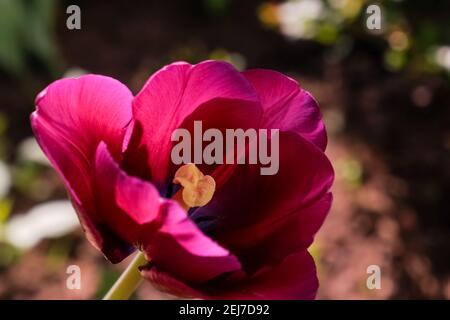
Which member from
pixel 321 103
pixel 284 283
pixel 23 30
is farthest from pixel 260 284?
pixel 23 30

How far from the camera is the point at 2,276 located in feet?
5.35

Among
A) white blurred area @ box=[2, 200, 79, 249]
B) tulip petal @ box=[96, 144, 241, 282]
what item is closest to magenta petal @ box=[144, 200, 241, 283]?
tulip petal @ box=[96, 144, 241, 282]

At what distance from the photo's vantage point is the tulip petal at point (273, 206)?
64cm

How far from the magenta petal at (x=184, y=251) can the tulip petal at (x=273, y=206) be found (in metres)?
0.07

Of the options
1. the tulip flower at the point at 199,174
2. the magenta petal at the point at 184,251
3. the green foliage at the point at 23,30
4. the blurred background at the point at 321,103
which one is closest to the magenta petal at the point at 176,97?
the tulip flower at the point at 199,174

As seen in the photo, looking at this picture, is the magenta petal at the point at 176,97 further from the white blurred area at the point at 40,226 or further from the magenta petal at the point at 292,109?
the white blurred area at the point at 40,226

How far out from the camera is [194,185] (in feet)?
2.20

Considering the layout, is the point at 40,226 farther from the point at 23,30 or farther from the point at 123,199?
the point at 123,199

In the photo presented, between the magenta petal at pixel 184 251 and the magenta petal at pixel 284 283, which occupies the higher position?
the magenta petal at pixel 184 251

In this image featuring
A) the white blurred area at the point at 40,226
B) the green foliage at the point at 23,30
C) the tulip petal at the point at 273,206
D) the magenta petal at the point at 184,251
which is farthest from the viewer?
the green foliage at the point at 23,30

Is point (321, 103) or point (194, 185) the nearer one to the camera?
point (194, 185)

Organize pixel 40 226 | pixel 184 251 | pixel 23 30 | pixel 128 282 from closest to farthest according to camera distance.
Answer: pixel 184 251 < pixel 128 282 < pixel 40 226 < pixel 23 30

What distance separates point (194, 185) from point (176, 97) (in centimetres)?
7

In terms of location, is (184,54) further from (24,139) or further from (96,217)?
(96,217)
